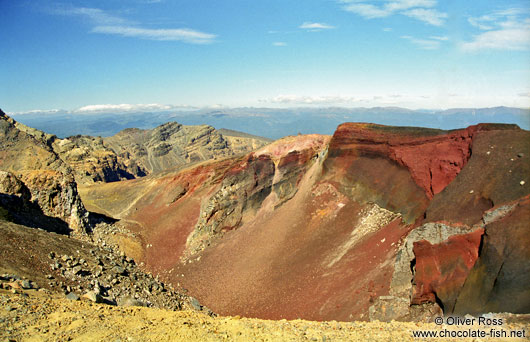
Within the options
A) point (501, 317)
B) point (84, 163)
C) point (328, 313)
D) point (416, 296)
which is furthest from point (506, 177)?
point (84, 163)

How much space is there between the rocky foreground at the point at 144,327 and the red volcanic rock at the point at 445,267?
3.55 metres

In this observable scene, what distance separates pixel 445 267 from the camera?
45.4 feet

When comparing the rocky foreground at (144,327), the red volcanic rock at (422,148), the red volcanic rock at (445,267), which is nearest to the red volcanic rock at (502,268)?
the red volcanic rock at (445,267)

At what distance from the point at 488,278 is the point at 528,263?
56.6 inches

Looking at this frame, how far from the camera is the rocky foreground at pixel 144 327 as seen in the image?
8539 millimetres

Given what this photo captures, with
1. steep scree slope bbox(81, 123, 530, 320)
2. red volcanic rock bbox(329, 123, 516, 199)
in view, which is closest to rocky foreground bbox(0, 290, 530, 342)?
steep scree slope bbox(81, 123, 530, 320)

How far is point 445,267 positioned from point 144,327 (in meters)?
12.2

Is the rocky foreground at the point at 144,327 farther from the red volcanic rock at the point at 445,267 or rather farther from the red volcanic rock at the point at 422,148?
the red volcanic rock at the point at 422,148

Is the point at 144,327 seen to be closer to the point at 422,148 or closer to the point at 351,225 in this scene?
the point at 351,225

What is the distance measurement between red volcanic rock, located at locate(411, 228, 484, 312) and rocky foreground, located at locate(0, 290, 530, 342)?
3549mm

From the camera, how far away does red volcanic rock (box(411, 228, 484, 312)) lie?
42.7ft

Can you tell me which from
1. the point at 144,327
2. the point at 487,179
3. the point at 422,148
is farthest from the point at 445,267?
the point at 144,327

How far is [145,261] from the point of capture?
30.4 metres

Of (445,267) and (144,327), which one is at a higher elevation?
(445,267)
